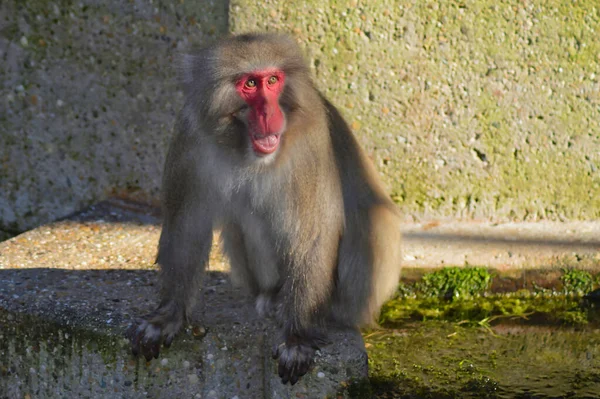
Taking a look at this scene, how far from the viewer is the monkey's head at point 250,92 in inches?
113

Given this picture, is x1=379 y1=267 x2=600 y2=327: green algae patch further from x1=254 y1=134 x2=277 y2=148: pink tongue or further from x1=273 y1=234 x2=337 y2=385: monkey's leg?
A: x1=254 y1=134 x2=277 y2=148: pink tongue

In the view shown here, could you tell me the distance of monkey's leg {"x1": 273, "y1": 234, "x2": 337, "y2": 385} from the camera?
310 centimetres

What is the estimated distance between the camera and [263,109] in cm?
285

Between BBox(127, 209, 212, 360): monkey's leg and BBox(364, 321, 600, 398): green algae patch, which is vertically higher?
BBox(127, 209, 212, 360): monkey's leg

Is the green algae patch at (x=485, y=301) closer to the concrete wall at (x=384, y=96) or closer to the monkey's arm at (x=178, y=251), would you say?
the concrete wall at (x=384, y=96)

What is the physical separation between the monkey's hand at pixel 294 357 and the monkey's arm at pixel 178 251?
0.42 m

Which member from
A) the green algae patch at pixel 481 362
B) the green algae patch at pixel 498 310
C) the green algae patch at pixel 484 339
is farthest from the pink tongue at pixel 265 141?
the green algae patch at pixel 498 310

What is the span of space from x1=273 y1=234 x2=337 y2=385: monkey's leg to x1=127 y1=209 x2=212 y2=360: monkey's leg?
Answer: 36cm

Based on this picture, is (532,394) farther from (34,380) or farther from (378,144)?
(34,380)

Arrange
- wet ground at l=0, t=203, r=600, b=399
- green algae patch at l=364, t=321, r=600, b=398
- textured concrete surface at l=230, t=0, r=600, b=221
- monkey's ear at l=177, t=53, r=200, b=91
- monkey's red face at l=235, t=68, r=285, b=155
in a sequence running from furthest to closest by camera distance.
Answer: textured concrete surface at l=230, t=0, r=600, b=221 → green algae patch at l=364, t=321, r=600, b=398 → wet ground at l=0, t=203, r=600, b=399 → monkey's ear at l=177, t=53, r=200, b=91 → monkey's red face at l=235, t=68, r=285, b=155

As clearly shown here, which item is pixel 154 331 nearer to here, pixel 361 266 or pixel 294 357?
pixel 294 357

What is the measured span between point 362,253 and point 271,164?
599mm

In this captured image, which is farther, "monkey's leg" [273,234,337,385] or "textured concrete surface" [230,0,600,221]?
"textured concrete surface" [230,0,600,221]

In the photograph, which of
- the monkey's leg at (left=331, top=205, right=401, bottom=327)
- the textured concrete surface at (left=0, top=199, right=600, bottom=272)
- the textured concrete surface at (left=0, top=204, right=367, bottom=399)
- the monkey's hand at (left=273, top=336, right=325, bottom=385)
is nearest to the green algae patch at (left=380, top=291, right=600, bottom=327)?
the textured concrete surface at (left=0, top=199, right=600, bottom=272)
